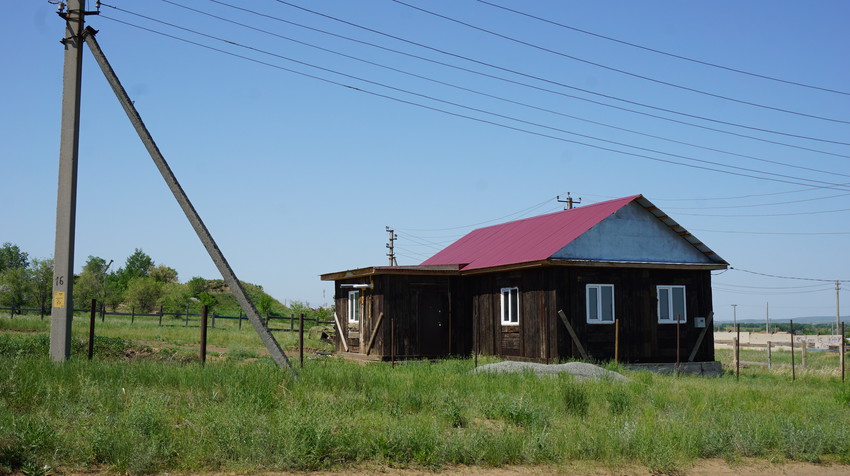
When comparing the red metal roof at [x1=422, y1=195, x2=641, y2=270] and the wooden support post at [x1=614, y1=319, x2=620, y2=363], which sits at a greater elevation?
the red metal roof at [x1=422, y1=195, x2=641, y2=270]

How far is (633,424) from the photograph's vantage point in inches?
392

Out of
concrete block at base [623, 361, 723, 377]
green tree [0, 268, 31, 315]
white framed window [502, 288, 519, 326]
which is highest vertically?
green tree [0, 268, 31, 315]

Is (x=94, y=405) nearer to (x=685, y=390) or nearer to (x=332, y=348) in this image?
(x=685, y=390)

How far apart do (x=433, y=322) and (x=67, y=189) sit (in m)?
13.6

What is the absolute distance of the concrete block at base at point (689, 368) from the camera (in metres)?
22.7

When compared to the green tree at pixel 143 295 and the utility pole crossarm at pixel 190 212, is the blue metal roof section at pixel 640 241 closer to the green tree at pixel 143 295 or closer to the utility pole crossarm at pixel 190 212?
the utility pole crossarm at pixel 190 212

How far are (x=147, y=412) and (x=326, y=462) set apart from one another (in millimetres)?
2311

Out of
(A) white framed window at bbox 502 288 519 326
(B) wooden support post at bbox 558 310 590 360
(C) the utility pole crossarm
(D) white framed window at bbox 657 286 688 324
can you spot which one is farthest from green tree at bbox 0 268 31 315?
(D) white framed window at bbox 657 286 688 324

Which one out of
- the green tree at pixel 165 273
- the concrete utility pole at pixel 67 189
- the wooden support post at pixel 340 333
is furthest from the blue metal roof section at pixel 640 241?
the green tree at pixel 165 273

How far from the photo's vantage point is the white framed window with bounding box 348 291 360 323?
87.6ft

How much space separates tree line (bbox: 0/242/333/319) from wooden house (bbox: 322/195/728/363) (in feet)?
75.6

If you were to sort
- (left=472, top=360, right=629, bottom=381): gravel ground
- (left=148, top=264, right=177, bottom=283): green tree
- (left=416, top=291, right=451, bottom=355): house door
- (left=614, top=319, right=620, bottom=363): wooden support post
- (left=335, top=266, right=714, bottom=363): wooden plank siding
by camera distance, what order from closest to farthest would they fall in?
(left=472, top=360, right=629, bottom=381): gravel ground, (left=614, top=319, right=620, bottom=363): wooden support post, (left=335, top=266, right=714, bottom=363): wooden plank siding, (left=416, top=291, right=451, bottom=355): house door, (left=148, top=264, right=177, bottom=283): green tree

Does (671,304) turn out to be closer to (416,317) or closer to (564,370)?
(416,317)

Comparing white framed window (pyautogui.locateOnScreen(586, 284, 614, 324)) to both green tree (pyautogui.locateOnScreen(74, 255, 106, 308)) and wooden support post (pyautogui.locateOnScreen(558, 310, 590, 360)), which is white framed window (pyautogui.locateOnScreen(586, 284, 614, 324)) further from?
green tree (pyautogui.locateOnScreen(74, 255, 106, 308))
